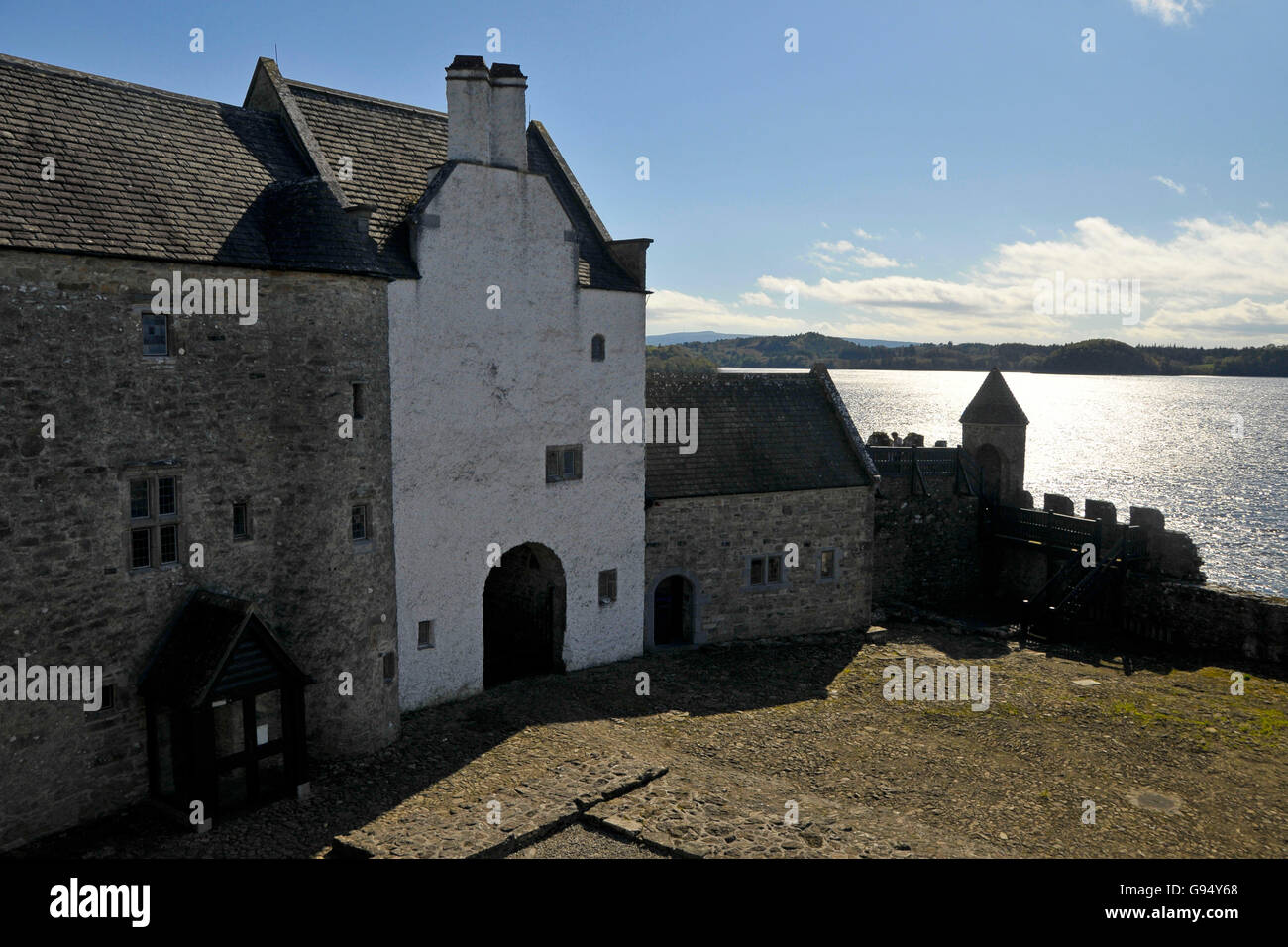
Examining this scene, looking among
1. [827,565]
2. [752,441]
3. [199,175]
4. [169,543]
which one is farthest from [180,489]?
[827,565]

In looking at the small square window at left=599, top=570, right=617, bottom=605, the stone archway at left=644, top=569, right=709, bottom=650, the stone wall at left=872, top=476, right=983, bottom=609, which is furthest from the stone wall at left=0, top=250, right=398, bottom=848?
the stone wall at left=872, top=476, right=983, bottom=609

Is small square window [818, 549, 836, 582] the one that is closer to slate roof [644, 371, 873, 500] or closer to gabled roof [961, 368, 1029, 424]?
slate roof [644, 371, 873, 500]

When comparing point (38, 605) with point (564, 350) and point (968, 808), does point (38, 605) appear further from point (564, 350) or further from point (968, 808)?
point (968, 808)

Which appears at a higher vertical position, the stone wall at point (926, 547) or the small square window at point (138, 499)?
the small square window at point (138, 499)

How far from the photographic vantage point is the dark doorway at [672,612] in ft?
86.1

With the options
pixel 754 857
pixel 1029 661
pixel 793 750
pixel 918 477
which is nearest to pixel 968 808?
pixel 793 750

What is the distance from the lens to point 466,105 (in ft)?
65.8

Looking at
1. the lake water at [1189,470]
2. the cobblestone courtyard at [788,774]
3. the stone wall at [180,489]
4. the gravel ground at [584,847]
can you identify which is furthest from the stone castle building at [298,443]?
the lake water at [1189,470]

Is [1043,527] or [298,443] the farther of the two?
[1043,527]

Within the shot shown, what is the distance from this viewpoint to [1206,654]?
2778 centimetres

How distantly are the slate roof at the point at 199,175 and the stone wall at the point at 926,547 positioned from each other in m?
21.1

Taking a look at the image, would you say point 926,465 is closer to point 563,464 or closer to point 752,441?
point 752,441

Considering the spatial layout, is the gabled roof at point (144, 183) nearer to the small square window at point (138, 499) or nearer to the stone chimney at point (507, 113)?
the small square window at point (138, 499)

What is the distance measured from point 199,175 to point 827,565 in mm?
20049
